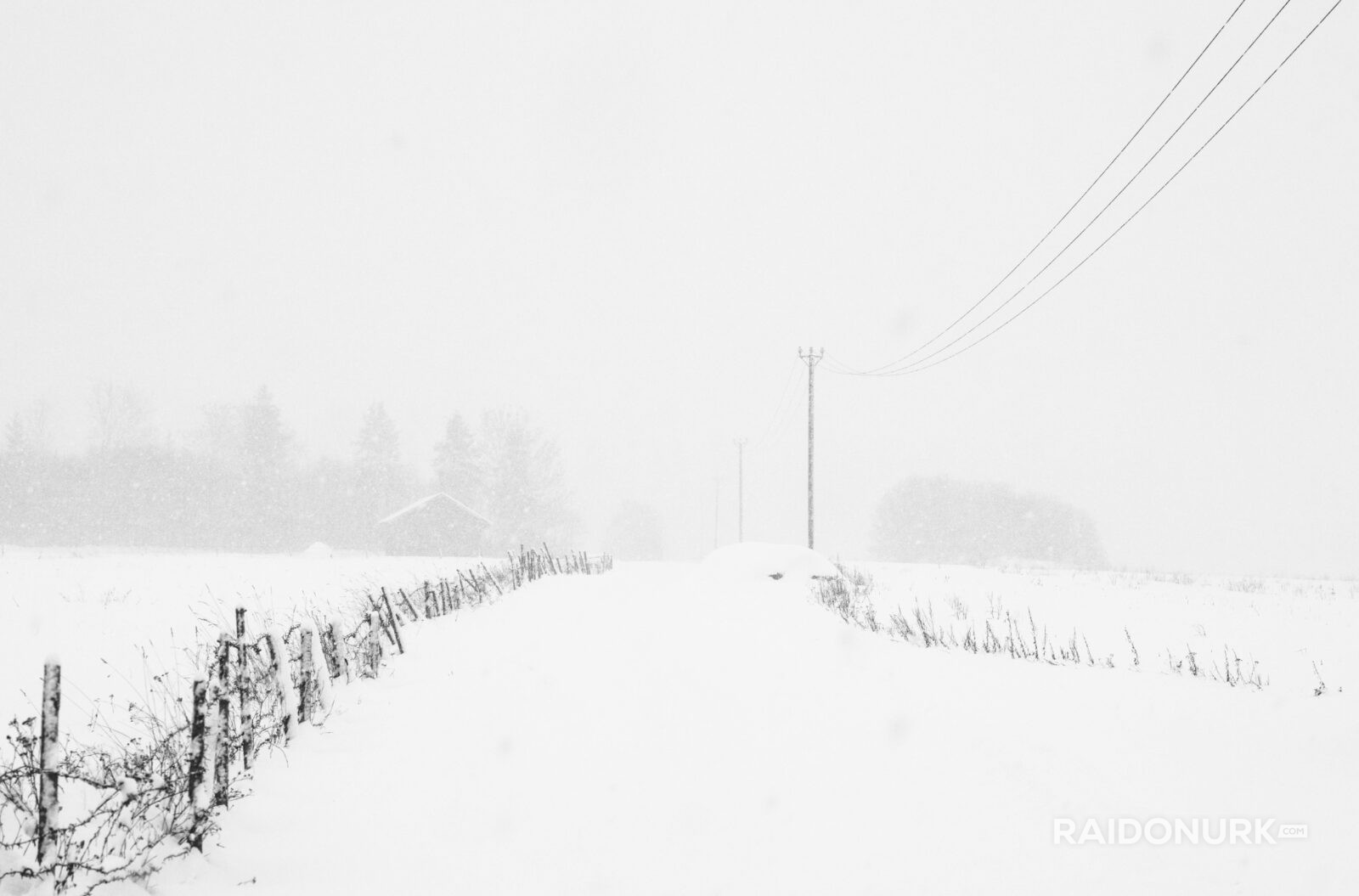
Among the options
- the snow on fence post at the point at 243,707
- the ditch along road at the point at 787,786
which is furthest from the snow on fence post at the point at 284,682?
the snow on fence post at the point at 243,707

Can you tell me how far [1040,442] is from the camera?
13475 centimetres

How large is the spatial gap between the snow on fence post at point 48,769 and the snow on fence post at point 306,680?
2.44 meters

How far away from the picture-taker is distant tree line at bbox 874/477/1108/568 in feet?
174

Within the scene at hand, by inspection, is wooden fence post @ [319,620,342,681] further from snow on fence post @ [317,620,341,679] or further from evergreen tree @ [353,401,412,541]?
evergreen tree @ [353,401,412,541]

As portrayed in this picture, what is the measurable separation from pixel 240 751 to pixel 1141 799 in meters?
5.53

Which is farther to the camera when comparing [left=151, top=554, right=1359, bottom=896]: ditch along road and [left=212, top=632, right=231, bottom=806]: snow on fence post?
[left=212, top=632, right=231, bottom=806]: snow on fence post

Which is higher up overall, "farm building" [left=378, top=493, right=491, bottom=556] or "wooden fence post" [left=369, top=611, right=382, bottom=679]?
"wooden fence post" [left=369, top=611, right=382, bottom=679]

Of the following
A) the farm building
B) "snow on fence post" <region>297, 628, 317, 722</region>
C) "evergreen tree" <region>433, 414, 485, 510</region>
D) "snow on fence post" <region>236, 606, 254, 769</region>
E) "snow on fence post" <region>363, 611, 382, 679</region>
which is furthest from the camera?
"evergreen tree" <region>433, 414, 485, 510</region>

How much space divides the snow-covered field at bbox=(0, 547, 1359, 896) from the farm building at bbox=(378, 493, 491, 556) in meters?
31.4

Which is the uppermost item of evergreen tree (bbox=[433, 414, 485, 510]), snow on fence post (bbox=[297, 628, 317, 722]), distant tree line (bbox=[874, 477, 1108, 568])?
evergreen tree (bbox=[433, 414, 485, 510])

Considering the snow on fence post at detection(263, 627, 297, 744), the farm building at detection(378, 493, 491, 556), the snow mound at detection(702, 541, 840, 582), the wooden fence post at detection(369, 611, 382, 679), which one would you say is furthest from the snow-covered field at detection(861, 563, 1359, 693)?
the farm building at detection(378, 493, 491, 556)

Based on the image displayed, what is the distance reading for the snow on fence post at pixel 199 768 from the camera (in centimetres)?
315

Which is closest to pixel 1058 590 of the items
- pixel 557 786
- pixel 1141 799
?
pixel 1141 799

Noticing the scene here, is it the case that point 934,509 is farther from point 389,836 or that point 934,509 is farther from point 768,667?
point 389,836
